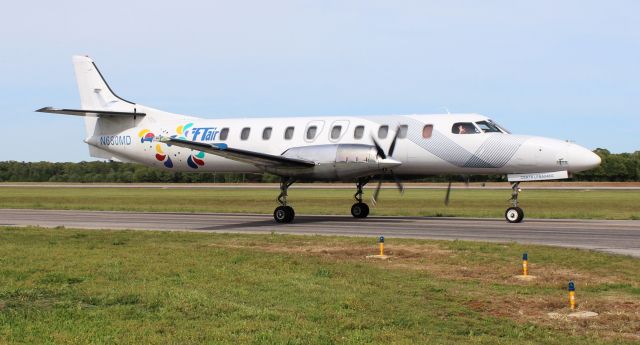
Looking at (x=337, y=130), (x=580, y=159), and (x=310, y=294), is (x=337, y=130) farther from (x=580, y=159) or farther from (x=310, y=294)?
(x=310, y=294)

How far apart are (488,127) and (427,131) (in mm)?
2393

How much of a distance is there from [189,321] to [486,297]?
5.23 metres

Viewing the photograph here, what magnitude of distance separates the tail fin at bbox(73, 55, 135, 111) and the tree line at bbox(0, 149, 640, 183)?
60.1 metres

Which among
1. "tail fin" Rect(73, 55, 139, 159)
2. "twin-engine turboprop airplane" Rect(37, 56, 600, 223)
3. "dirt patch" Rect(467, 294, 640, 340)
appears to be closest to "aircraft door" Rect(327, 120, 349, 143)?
"twin-engine turboprop airplane" Rect(37, 56, 600, 223)

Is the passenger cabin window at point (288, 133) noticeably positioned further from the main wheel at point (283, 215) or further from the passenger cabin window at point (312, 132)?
the main wheel at point (283, 215)

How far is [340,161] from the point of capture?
27.6 metres

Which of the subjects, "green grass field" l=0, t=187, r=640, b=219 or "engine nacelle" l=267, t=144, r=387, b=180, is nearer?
"engine nacelle" l=267, t=144, r=387, b=180

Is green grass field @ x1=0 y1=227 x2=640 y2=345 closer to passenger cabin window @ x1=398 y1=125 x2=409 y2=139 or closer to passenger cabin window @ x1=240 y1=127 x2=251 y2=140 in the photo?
passenger cabin window @ x1=398 y1=125 x2=409 y2=139

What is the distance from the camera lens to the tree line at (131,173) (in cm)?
10856

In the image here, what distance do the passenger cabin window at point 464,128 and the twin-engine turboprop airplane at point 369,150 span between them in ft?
0.13

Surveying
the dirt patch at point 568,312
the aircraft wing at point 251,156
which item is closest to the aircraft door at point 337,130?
the aircraft wing at point 251,156

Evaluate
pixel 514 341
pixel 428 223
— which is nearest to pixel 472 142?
pixel 428 223

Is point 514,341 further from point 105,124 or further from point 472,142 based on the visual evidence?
point 105,124

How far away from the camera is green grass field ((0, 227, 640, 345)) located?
9.57 meters
